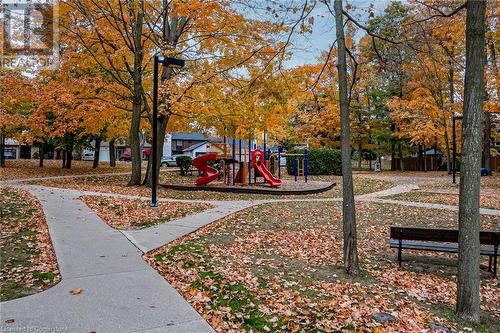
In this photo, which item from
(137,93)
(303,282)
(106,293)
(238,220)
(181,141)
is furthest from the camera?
(181,141)

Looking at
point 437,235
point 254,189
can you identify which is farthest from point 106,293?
point 254,189

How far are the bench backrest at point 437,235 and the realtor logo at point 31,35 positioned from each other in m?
15.7

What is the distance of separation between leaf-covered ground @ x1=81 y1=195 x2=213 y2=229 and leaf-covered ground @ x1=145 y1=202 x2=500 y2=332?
5.19 ft

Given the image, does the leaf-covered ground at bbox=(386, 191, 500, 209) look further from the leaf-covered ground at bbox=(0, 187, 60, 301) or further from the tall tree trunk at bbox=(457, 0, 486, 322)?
the leaf-covered ground at bbox=(0, 187, 60, 301)

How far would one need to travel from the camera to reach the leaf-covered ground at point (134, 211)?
8881 mm

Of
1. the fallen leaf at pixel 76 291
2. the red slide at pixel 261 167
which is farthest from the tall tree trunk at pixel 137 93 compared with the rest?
the fallen leaf at pixel 76 291

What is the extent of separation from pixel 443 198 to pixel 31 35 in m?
19.4

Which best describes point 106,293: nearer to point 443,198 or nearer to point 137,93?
point 137,93

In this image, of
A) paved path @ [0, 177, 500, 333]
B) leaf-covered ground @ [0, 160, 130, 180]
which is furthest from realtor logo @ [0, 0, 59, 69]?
paved path @ [0, 177, 500, 333]

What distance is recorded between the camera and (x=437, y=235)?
6266 mm

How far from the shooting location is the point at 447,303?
5.01 m

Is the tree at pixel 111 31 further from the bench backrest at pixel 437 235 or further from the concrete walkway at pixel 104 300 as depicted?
the bench backrest at pixel 437 235

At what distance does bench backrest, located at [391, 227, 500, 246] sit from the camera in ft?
20.0

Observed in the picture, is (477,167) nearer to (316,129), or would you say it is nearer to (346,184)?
(346,184)
